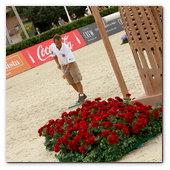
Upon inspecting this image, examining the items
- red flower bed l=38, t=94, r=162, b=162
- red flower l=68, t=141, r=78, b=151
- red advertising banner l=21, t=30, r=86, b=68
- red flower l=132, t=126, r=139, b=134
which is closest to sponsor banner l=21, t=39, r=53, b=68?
red advertising banner l=21, t=30, r=86, b=68

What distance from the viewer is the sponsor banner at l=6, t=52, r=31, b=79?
17656 mm

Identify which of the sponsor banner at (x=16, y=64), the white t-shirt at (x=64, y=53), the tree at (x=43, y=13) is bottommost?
the sponsor banner at (x=16, y=64)

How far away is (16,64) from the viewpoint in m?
17.8

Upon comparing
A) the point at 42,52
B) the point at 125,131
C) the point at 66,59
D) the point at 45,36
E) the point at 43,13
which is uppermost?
the point at 43,13

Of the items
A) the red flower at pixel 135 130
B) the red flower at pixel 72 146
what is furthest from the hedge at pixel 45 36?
the red flower at pixel 135 130

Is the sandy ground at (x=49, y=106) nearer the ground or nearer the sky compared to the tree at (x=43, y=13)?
nearer the ground

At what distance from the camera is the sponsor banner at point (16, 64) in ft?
Result: 57.9

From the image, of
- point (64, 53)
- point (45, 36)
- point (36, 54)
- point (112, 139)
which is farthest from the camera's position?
point (45, 36)

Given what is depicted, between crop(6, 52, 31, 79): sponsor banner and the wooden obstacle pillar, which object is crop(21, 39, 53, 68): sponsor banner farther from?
the wooden obstacle pillar

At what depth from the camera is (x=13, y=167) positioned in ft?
7.75

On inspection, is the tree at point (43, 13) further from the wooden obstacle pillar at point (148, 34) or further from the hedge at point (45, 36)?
the wooden obstacle pillar at point (148, 34)

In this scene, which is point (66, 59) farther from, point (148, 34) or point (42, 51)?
point (42, 51)

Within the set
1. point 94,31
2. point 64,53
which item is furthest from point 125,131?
point 94,31

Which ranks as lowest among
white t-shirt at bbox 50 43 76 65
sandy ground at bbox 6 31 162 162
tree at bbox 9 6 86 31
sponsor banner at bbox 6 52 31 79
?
sandy ground at bbox 6 31 162 162
